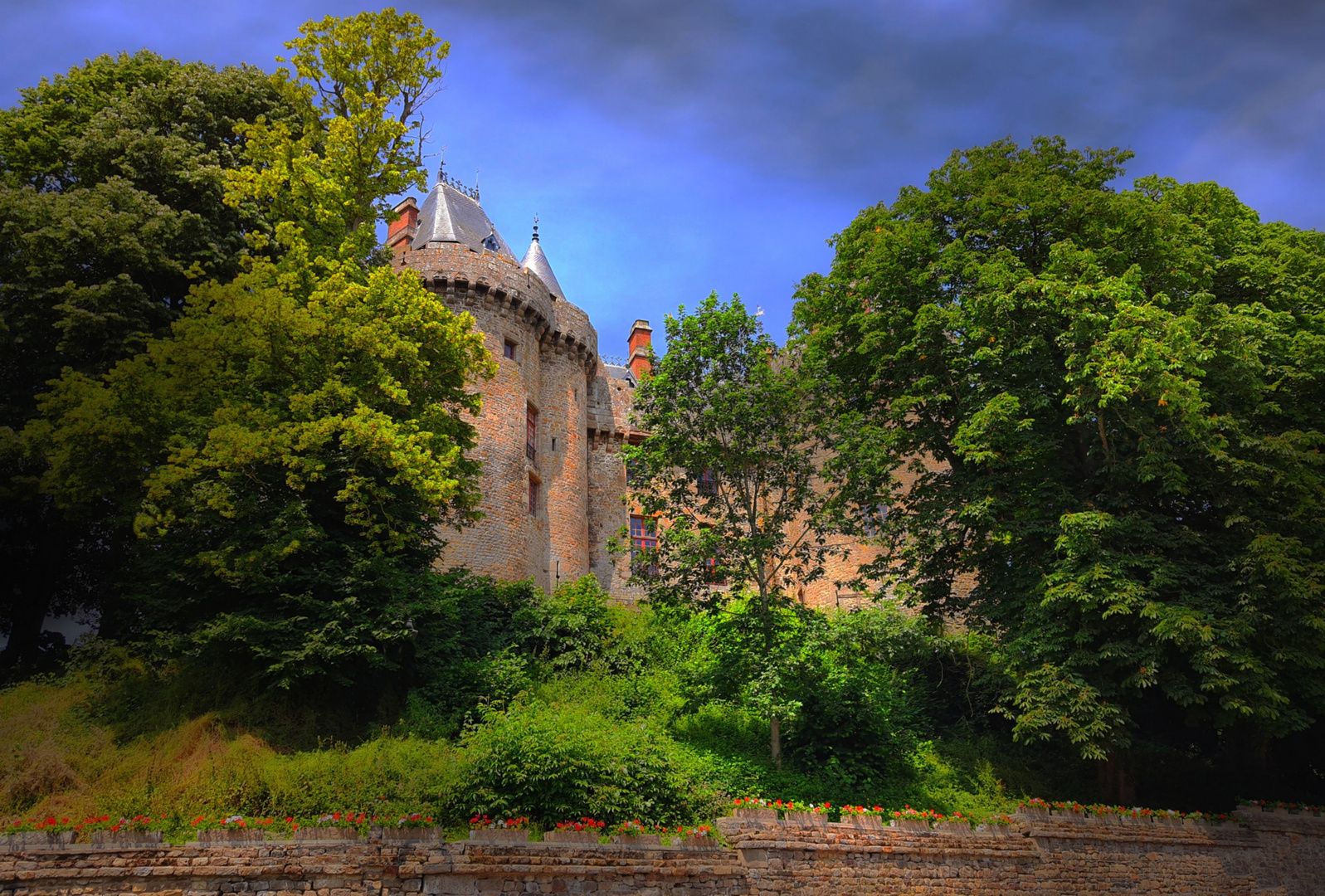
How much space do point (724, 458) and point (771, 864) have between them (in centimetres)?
744

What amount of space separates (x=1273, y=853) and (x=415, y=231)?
88.8ft

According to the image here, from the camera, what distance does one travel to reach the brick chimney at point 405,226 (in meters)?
29.6

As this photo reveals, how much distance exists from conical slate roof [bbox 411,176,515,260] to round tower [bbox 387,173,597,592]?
0.06 m

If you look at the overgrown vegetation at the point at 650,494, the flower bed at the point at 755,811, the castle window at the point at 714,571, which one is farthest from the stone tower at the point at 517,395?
the flower bed at the point at 755,811

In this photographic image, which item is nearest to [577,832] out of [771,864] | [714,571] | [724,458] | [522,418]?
[771,864]

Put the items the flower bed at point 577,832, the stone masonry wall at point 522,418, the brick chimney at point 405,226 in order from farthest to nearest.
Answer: the brick chimney at point 405,226 → the stone masonry wall at point 522,418 → the flower bed at point 577,832

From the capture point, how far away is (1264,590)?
15320 millimetres

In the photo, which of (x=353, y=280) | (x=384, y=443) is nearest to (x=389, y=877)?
(x=384, y=443)

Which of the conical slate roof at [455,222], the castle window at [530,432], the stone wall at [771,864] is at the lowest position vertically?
the stone wall at [771,864]

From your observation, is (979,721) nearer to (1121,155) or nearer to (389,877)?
(1121,155)

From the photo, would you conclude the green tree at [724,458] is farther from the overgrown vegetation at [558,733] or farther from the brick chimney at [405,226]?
the brick chimney at [405,226]

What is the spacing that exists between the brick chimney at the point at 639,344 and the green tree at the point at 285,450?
60.6ft

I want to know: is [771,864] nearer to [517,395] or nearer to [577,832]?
[577,832]

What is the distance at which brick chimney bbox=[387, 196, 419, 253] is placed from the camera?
29.6 meters
